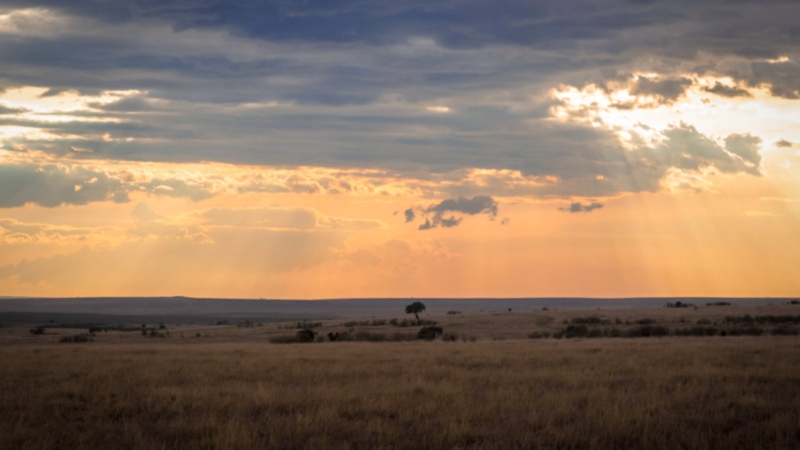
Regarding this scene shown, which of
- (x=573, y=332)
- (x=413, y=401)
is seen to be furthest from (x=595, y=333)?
(x=413, y=401)

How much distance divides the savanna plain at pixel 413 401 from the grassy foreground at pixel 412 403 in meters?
0.04

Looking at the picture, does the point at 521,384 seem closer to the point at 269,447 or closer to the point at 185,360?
the point at 269,447

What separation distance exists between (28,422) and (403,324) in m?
54.5

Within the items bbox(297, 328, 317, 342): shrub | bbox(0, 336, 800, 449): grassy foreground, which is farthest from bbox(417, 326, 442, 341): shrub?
bbox(0, 336, 800, 449): grassy foreground

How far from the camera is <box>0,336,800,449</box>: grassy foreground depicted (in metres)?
12.1

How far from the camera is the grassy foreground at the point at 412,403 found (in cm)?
1214

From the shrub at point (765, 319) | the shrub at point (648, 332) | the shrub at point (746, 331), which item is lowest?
the shrub at point (648, 332)

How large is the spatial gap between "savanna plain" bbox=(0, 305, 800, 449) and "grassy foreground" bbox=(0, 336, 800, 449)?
42mm

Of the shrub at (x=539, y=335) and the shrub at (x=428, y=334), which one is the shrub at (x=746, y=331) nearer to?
the shrub at (x=539, y=335)

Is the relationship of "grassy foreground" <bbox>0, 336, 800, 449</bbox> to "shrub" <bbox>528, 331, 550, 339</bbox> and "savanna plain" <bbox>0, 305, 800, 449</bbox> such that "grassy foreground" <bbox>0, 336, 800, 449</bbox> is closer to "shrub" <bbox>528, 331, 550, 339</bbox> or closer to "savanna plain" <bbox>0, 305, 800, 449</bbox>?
"savanna plain" <bbox>0, 305, 800, 449</bbox>

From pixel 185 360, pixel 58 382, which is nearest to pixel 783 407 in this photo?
pixel 58 382

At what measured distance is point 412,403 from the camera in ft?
51.9

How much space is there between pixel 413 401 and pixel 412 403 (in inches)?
8.4

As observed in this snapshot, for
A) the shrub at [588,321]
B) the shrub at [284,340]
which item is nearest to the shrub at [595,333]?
the shrub at [588,321]
